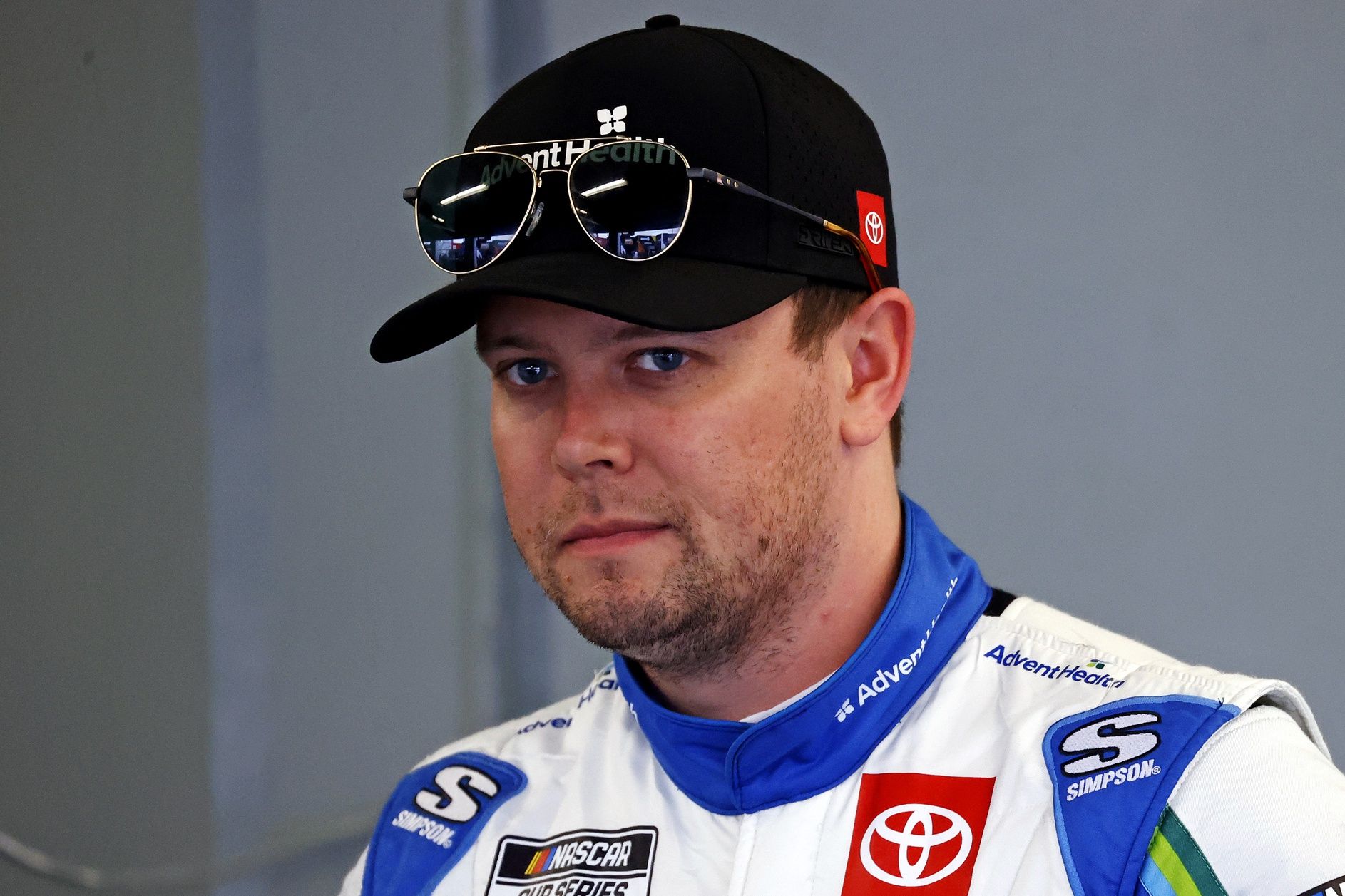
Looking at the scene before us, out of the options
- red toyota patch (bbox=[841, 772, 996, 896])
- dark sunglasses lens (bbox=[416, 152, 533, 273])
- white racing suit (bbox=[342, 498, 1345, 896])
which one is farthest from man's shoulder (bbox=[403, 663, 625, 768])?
→ dark sunglasses lens (bbox=[416, 152, 533, 273])

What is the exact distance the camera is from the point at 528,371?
4.11 feet

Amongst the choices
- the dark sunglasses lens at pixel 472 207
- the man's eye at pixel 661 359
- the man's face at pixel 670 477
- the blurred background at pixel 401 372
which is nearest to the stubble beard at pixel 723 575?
the man's face at pixel 670 477

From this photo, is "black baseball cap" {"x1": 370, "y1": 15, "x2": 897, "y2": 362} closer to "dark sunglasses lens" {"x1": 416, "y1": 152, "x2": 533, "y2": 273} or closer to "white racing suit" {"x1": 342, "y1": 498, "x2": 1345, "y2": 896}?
"dark sunglasses lens" {"x1": 416, "y1": 152, "x2": 533, "y2": 273}

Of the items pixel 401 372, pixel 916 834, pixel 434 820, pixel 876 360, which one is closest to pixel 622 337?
pixel 876 360

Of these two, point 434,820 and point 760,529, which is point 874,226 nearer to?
point 760,529

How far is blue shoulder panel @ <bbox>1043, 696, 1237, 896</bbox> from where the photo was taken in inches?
40.3

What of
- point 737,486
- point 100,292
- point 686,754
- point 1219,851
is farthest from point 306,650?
point 1219,851

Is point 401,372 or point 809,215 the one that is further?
point 401,372

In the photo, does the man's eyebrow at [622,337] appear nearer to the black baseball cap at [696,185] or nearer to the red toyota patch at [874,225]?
the black baseball cap at [696,185]

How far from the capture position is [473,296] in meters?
1.16

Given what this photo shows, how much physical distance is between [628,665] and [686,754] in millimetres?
125

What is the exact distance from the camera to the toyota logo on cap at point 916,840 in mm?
1117

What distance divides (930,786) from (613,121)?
2.08ft

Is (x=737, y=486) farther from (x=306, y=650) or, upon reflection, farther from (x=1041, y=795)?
(x=306, y=650)
